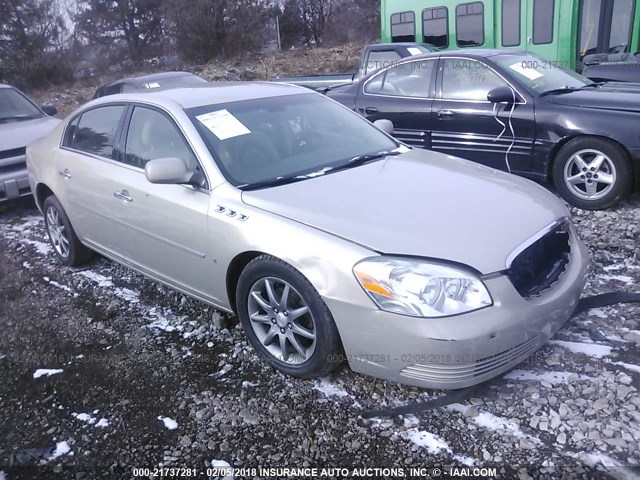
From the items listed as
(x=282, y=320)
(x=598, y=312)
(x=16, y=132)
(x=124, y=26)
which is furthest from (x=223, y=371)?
(x=124, y=26)

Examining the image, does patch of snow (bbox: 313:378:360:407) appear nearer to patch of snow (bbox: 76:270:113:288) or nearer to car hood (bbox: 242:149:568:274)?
car hood (bbox: 242:149:568:274)

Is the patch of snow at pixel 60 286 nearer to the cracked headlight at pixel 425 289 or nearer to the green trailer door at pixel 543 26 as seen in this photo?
the cracked headlight at pixel 425 289

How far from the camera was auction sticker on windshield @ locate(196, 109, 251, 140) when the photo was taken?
11.4 feet

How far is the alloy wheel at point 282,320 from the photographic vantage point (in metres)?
2.96

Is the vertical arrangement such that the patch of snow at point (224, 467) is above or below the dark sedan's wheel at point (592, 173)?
below

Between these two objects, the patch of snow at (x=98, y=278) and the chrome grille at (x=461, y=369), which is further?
the patch of snow at (x=98, y=278)

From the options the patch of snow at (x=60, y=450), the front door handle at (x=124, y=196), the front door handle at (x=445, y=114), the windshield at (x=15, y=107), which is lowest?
the patch of snow at (x=60, y=450)

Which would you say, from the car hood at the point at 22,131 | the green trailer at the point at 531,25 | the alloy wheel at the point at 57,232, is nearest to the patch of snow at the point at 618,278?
the alloy wheel at the point at 57,232

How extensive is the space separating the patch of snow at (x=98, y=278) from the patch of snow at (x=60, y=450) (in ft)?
6.31

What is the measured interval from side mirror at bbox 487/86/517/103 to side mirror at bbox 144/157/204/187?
3.47 m

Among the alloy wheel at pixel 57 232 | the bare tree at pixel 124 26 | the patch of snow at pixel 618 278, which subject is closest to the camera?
the patch of snow at pixel 618 278

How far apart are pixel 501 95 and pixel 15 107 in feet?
20.9

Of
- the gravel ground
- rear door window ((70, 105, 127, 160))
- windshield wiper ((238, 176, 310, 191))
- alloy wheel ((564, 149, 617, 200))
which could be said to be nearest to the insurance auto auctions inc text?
the gravel ground

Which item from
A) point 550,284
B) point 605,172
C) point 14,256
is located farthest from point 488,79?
point 14,256
